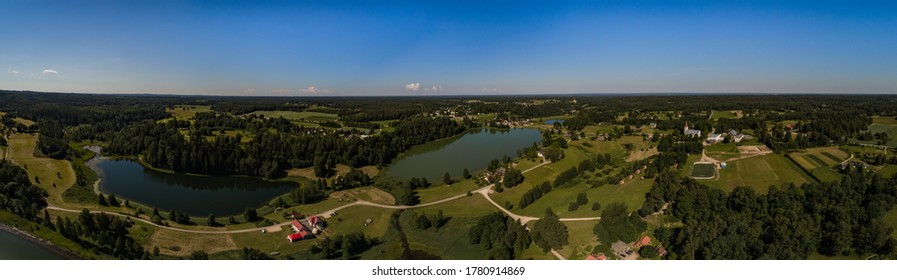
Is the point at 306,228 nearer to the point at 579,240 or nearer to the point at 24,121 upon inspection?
the point at 579,240

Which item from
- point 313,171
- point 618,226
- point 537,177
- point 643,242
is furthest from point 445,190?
point 313,171

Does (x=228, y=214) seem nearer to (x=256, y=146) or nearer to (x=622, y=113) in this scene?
(x=256, y=146)

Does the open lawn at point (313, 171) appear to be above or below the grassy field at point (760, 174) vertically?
below

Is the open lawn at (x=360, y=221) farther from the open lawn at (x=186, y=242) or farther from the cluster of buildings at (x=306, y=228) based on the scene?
the open lawn at (x=186, y=242)

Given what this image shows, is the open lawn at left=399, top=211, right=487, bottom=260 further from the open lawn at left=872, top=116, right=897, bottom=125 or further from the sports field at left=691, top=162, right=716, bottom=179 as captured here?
the open lawn at left=872, top=116, right=897, bottom=125

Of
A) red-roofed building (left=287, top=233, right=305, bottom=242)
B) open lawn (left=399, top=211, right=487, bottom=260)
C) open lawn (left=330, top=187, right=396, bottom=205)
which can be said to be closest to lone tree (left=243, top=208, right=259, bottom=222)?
open lawn (left=330, top=187, right=396, bottom=205)

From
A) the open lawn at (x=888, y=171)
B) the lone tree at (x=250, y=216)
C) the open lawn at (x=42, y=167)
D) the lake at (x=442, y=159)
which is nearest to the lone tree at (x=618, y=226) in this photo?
the lake at (x=442, y=159)

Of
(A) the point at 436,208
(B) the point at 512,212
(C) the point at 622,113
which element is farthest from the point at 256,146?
(C) the point at 622,113
